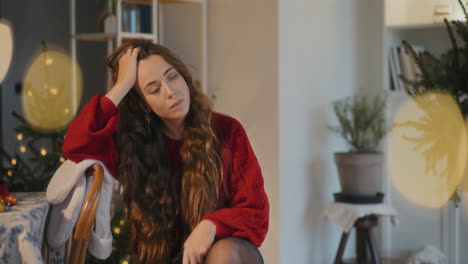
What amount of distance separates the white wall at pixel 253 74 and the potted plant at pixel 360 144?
1.24 feet

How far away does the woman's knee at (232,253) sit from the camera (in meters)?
1.64

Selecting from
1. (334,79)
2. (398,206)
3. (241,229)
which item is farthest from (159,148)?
(398,206)

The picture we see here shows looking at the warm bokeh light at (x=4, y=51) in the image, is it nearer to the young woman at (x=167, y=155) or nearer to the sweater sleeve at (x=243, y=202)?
the young woman at (x=167, y=155)

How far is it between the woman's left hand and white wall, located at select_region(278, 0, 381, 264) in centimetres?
160

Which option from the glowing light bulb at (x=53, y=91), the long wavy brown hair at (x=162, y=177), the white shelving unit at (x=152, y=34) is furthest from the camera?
the white shelving unit at (x=152, y=34)

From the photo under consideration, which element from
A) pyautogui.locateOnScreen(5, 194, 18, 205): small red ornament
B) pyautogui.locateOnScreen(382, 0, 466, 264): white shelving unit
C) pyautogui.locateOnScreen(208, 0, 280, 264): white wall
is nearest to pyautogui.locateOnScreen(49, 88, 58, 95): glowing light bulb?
pyautogui.locateOnScreen(208, 0, 280, 264): white wall

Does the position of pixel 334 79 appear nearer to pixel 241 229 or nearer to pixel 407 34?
pixel 407 34

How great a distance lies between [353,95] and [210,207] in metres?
2.17

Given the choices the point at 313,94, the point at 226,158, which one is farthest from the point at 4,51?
the point at 313,94

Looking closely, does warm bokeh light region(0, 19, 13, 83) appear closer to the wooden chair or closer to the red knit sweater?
the red knit sweater

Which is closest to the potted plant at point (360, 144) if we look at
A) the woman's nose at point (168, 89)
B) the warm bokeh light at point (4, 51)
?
the woman's nose at point (168, 89)

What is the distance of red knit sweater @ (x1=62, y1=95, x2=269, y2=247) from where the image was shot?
1.73m

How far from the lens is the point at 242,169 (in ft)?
6.08

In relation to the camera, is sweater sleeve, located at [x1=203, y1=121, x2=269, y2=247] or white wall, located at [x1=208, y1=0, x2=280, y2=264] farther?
white wall, located at [x1=208, y1=0, x2=280, y2=264]
